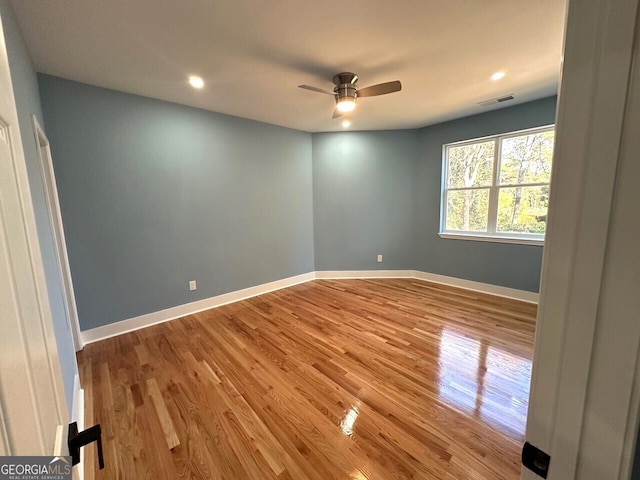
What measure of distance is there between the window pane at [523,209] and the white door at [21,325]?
4476 millimetres

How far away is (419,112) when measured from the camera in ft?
11.6

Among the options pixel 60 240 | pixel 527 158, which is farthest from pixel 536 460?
pixel 527 158

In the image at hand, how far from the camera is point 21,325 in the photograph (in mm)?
446

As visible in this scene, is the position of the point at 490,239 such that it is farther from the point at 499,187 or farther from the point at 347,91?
the point at 347,91

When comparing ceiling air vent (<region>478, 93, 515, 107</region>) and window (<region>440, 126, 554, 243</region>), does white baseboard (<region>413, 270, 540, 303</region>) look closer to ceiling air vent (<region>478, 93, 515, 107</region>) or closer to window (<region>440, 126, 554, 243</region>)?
window (<region>440, 126, 554, 243</region>)

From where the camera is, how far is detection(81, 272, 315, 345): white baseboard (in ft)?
8.79

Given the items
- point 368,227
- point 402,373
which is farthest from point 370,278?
point 402,373

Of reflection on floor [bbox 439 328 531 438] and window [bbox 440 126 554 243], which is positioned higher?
window [bbox 440 126 554 243]

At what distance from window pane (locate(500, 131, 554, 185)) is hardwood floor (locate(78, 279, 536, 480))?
176 cm

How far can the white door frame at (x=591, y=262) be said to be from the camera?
0.39 meters

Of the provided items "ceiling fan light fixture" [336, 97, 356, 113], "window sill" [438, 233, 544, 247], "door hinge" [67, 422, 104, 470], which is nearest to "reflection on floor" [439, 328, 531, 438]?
"window sill" [438, 233, 544, 247]

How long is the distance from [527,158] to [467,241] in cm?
135

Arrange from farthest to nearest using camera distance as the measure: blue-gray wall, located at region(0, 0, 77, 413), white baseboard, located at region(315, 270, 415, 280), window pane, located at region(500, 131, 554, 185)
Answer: white baseboard, located at region(315, 270, 415, 280) < window pane, located at region(500, 131, 554, 185) < blue-gray wall, located at region(0, 0, 77, 413)

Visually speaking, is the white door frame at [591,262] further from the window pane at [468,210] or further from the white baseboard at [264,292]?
the window pane at [468,210]
